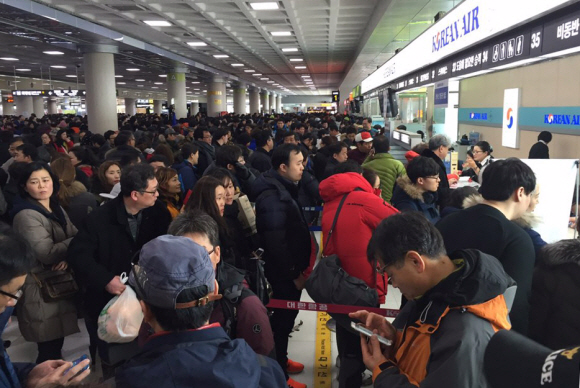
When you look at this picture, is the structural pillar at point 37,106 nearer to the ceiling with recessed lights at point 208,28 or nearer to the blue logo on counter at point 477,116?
the ceiling with recessed lights at point 208,28

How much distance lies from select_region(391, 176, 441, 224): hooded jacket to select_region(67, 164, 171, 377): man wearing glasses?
6.95 ft

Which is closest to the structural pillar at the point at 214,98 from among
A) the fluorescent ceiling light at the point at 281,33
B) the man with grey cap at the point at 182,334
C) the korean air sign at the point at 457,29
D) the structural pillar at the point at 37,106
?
the fluorescent ceiling light at the point at 281,33

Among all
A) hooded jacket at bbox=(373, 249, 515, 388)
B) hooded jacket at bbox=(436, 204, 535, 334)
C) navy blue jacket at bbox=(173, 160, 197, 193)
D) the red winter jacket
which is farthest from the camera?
navy blue jacket at bbox=(173, 160, 197, 193)

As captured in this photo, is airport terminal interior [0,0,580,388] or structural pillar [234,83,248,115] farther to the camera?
structural pillar [234,83,248,115]

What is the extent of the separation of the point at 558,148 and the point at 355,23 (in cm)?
744

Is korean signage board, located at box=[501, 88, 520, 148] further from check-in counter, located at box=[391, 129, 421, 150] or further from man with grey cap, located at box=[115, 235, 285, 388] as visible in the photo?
Answer: man with grey cap, located at box=[115, 235, 285, 388]

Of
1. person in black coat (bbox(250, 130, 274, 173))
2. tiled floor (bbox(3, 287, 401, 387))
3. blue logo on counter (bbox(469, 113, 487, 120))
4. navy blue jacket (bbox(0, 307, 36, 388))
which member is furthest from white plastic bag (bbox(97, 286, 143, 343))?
blue logo on counter (bbox(469, 113, 487, 120))

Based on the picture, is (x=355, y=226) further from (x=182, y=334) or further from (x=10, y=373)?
(x=10, y=373)

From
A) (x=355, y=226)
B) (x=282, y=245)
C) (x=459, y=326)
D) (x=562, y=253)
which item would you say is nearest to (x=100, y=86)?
(x=282, y=245)

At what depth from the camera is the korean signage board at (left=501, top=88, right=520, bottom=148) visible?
1087cm

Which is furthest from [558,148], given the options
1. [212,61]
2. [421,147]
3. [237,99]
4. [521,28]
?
[237,99]

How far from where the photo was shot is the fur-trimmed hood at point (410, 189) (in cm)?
435

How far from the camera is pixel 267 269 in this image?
3859 mm

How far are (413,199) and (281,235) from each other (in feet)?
4.34
